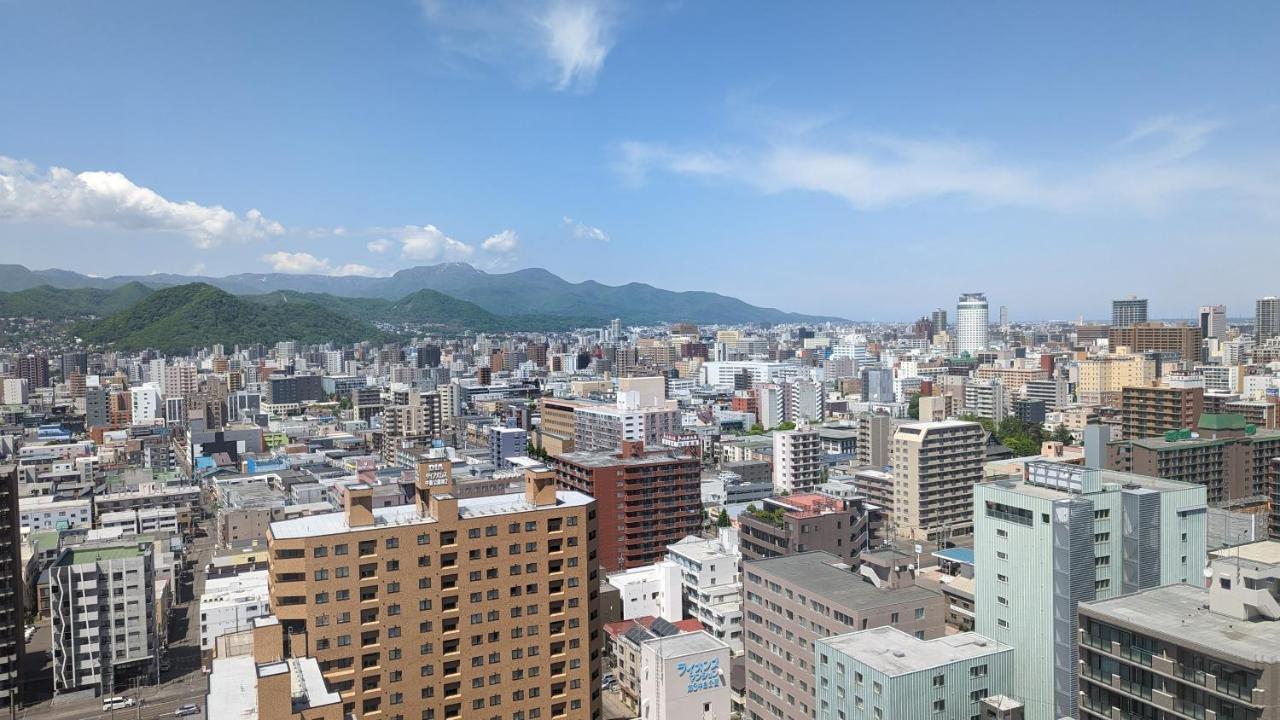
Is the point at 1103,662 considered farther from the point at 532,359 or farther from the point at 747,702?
the point at 532,359

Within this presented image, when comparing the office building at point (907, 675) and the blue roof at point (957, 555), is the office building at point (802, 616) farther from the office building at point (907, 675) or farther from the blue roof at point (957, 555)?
the blue roof at point (957, 555)

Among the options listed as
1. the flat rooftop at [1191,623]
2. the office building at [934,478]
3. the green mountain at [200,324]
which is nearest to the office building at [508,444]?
the office building at [934,478]

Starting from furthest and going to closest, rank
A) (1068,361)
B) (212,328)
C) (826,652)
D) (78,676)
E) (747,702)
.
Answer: (212,328) → (1068,361) → (78,676) → (747,702) → (826,652)

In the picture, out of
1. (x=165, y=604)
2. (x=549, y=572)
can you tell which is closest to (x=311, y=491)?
(x=165, y=604)

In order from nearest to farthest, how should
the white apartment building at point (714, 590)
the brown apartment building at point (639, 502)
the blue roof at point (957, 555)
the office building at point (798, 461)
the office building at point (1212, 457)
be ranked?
the white apartment building at point (714, 590) < the blue roof at point (957, 555) < the brown apartment building at point (639, 502) < the office building at point (1212, 457) < the office building at point (798, 461)

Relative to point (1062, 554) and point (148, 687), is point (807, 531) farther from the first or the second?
point (148, 687)

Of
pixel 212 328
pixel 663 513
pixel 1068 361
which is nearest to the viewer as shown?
pixel 663 513

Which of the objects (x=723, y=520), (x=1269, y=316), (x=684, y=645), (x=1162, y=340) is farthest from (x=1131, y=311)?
(x=684, y=645)
